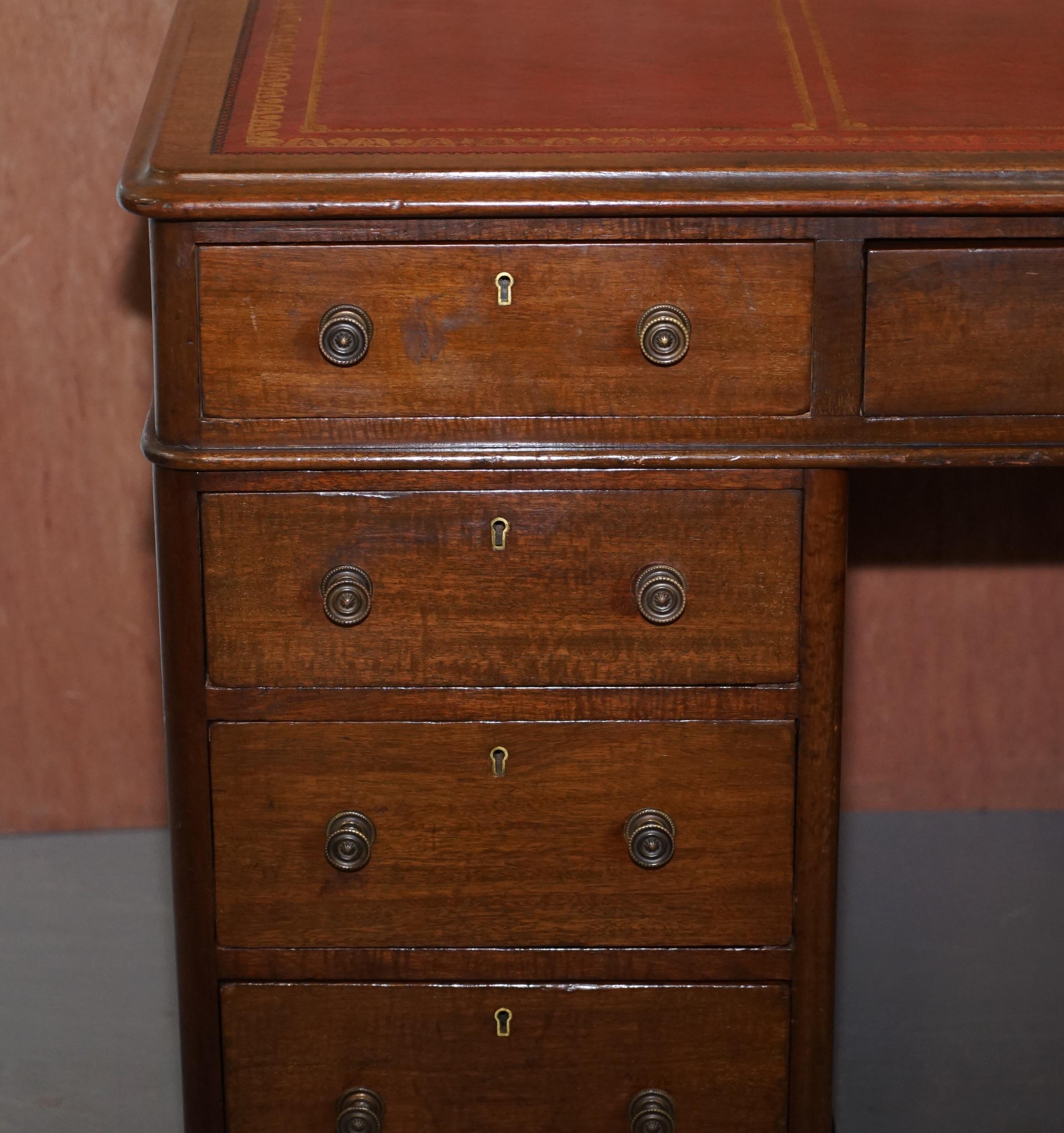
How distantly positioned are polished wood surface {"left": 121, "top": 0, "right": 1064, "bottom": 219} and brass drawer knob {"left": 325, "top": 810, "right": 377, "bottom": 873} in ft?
2.02

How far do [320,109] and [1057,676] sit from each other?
1.72 metres

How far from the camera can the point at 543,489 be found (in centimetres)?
164

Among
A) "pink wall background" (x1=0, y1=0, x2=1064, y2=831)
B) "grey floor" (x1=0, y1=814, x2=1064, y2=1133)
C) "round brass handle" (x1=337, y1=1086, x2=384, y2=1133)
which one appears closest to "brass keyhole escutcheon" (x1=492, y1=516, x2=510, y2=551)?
"round brass handle" (x1=337, y1=1086, x2=384, y2=1133)

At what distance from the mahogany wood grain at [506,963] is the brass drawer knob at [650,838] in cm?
11

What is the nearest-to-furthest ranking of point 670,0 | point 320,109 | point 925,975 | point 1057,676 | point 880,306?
1. point 880,306
2. point 320,109
3. point 670,0
4. point 925,975
5. point 1057,676

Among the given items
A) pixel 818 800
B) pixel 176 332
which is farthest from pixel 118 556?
pixel 818 800

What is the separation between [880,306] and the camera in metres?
1.59

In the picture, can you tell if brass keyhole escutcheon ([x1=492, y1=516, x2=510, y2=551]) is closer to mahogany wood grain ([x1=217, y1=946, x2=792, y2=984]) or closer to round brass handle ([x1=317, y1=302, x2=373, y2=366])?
round brass handle ([x1=317, y1=302, x2=373, y2=366])

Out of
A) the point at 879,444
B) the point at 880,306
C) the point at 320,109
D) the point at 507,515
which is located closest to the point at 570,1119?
the point at 507,515

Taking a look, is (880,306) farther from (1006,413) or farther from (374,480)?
(374,480)

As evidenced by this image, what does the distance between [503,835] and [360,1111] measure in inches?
13.5

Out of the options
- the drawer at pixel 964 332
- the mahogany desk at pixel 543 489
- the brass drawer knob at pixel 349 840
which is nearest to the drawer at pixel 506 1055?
the mahogany desk at pixel 543 489

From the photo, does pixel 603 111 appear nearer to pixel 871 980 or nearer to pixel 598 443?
pixel 598 443

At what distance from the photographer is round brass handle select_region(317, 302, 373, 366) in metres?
1.57
